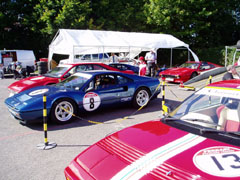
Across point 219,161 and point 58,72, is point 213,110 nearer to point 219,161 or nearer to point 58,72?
point 219,161

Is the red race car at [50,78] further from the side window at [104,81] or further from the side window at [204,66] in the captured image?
the side window at [204,66]

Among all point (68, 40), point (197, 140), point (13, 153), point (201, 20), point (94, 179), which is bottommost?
point (13, 153)

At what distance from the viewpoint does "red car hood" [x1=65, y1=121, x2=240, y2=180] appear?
5.79 feet

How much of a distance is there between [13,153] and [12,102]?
183cm

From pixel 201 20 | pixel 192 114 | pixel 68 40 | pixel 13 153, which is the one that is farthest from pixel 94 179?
pixel 201 20

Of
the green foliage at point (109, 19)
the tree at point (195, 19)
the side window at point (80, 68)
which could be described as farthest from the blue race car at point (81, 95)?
the tree at point (195, 19)

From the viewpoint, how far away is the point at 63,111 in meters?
5.63

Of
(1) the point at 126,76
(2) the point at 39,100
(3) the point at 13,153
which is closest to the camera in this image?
(3) the point at 13,153

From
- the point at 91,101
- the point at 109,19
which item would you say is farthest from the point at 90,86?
the point at 109,19

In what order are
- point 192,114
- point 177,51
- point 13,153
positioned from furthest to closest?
point 177,51 < point 13,153 < point 192,114

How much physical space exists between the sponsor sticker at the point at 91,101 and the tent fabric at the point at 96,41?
7679 millimetres

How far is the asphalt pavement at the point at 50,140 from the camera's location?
11.1 feet

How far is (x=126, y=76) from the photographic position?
6.90m

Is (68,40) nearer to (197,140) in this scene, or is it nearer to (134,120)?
(134,120)
